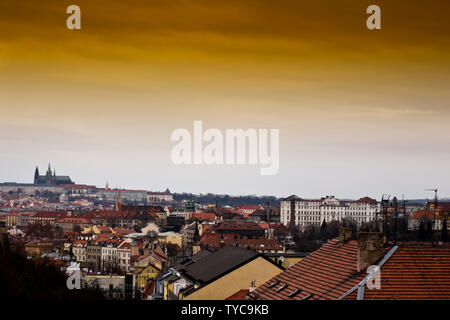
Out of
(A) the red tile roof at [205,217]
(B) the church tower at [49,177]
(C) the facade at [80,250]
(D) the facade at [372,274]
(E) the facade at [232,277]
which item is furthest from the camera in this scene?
(B) the church tower at [49,177]

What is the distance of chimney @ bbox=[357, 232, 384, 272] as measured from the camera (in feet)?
29.9

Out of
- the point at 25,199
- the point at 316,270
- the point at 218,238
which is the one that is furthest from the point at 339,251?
the point at 25,199

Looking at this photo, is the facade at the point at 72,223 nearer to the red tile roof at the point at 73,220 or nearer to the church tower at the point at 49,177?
the red tile roof at the point at 73,220

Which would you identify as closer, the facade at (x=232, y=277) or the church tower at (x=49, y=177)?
the facade at (x=232, y=277)

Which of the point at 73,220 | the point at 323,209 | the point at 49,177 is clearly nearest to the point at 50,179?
the point at 49,177

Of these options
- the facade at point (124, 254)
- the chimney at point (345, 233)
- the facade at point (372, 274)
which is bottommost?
the facade at point (124, 254)

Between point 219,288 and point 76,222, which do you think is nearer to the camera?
point 219,288

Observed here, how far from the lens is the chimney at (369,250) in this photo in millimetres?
9102

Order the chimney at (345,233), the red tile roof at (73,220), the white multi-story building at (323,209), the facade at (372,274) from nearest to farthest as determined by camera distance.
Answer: the facade at (372,274)
the chimney at (345,233)
the white multi-story building at (323,209)
the red tile roof at (73,220)

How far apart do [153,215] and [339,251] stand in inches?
3878

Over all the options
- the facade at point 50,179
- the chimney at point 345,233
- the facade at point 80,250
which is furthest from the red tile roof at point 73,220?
the chimney at point 345,233

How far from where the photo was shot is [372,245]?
9.16m

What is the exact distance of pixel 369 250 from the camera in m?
9.12
